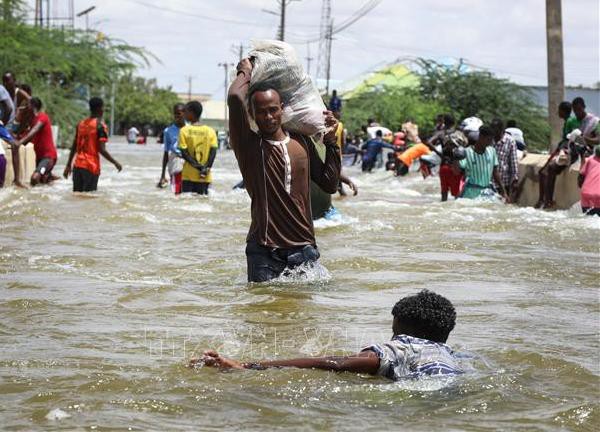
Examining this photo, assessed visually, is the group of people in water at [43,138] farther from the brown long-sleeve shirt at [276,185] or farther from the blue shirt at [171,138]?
the brown long-sleeve shirt at [276,185]

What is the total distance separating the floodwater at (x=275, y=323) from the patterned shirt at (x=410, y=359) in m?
Answer: 0.05

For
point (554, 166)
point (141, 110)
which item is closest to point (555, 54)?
point (554, 166)

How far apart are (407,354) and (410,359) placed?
0.08 ft

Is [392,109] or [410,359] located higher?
[392,109]

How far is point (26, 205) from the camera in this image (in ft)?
48.5

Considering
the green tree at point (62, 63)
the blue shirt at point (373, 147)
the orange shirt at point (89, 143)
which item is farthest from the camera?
the green tree at point (62, 63)

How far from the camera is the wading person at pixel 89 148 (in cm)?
1577

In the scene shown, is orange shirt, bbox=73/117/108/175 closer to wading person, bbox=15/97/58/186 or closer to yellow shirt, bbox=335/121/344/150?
wading person, bbox=15/97/58/186

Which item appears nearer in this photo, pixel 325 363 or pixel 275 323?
pixel 325 363

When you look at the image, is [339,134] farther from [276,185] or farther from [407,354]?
[407,354]

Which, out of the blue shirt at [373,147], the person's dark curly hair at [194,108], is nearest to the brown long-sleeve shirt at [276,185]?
the person's dark curly hair at [194,108]

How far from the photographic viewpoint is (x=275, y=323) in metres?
6.90

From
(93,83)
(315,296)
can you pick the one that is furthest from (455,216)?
(93,83)

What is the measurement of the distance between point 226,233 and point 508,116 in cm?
3514
